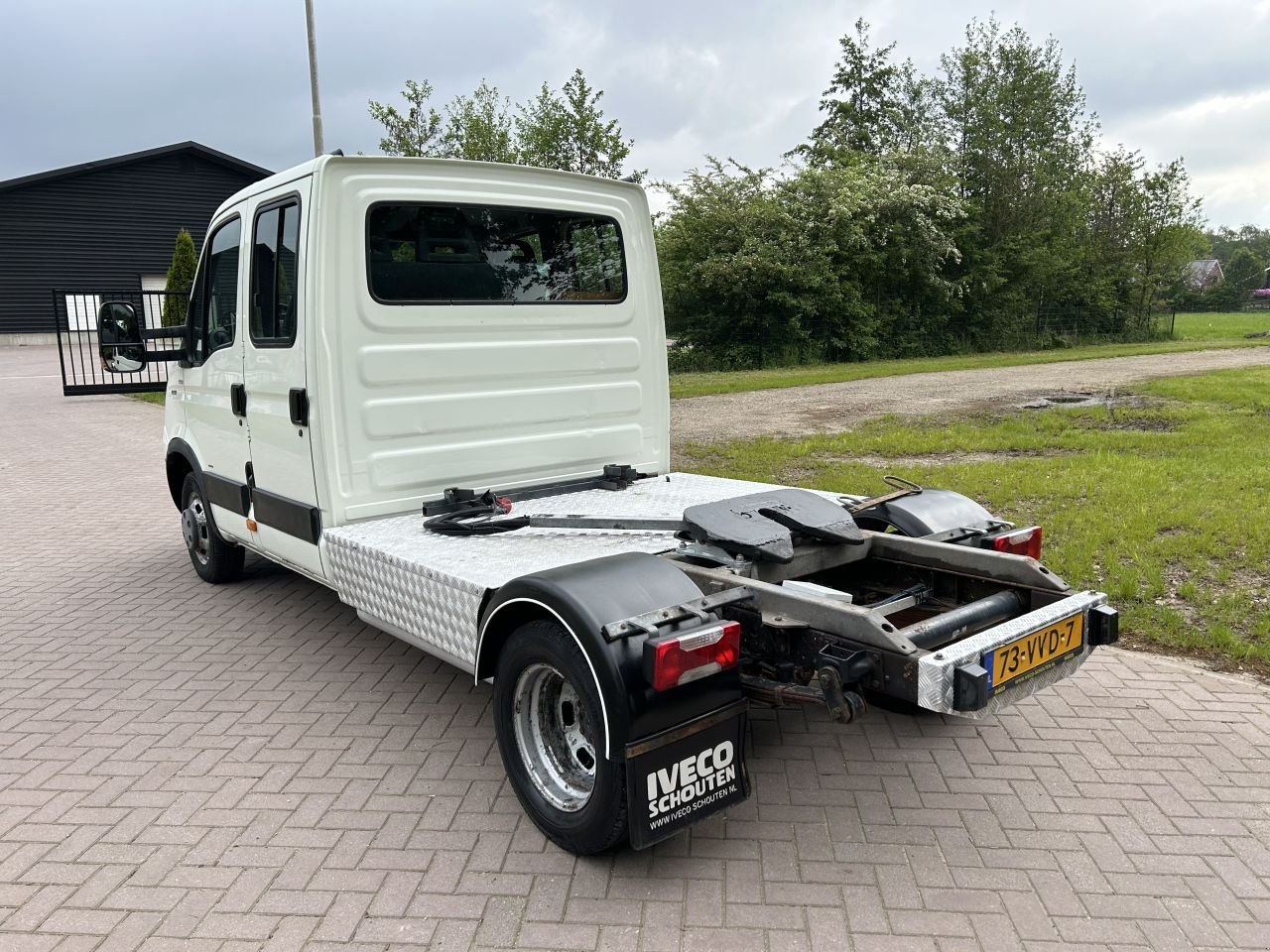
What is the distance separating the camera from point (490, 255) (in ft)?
14.8

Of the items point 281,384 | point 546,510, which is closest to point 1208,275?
point 546,510

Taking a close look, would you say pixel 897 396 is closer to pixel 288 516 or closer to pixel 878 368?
pixel 878 368

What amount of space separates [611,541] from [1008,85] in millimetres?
30407

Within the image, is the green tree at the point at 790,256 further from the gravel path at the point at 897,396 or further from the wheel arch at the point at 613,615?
the wheel arch at the point at 613,615

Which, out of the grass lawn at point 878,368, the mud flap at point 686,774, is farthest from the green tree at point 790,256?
the mud flap at point 686,774

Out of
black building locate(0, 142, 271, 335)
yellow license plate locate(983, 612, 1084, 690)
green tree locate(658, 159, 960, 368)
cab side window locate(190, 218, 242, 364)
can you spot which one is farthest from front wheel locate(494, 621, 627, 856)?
black building locate(0, 142, 271, 335)

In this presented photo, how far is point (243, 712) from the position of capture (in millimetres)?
4125

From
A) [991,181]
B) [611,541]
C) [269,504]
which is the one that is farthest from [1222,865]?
[991,181]

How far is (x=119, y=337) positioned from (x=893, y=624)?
4.62 metres

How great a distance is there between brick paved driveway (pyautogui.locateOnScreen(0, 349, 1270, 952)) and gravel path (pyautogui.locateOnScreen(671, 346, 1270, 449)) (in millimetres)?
7492

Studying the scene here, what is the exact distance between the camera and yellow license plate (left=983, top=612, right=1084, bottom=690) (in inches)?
104

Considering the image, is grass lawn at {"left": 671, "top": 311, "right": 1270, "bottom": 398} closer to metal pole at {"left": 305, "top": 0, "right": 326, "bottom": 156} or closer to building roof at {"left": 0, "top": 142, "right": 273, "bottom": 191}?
metal pole at {"left": 305, "top": 0, "right": 326, "bottom": 156}

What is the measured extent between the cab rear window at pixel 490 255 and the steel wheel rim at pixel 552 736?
79.5 inches

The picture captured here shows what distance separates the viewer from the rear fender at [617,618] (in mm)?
2523
